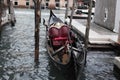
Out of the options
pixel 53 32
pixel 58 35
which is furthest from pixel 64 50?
pixel 53 32

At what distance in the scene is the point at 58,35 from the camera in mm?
12789

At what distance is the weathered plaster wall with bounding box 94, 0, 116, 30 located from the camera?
18.6 m

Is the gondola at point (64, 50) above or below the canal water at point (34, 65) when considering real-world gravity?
above

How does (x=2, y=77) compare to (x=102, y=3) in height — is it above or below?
below

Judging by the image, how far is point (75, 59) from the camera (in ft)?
32.2

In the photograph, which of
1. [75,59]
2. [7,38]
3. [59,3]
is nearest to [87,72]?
[75,59]

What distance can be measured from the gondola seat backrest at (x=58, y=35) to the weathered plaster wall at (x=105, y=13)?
6128 millimetres

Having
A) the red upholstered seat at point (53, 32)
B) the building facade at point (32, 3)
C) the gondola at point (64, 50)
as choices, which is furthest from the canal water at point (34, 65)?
the building facade at point (32, 3)

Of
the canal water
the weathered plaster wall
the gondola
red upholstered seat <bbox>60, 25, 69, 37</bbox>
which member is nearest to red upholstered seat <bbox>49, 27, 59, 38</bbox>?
the gondola

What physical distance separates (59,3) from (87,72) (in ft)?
134

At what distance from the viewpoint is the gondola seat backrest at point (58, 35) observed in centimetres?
1219

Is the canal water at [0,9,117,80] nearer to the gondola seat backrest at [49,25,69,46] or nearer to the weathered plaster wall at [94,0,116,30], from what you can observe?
the gondola seat backrest at [49,25,69,46]

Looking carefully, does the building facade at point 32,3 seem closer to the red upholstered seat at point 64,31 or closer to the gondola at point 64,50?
the red upholstered seat at point 64,31

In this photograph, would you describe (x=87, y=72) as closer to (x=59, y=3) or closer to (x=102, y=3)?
(x=102, y=3)
